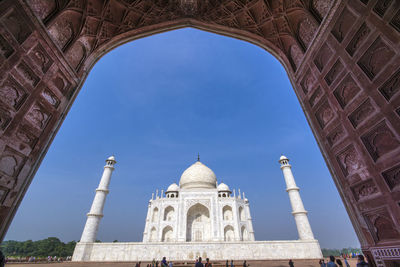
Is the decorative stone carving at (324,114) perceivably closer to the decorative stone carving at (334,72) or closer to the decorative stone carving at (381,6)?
the decorative stone carving at (334,72)

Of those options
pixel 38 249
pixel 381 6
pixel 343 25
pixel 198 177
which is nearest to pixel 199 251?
pixel 198 177

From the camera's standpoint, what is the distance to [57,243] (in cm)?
3469

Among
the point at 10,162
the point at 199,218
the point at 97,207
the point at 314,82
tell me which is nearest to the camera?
the point at 10,162

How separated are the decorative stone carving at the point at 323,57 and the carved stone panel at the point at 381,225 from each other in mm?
3334

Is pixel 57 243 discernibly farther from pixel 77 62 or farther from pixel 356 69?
pixel 356 69

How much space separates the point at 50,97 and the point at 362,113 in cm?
710

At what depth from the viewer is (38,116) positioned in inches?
171

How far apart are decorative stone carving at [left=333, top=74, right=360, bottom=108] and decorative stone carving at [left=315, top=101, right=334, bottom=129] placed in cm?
40

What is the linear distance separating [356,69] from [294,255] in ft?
56.2

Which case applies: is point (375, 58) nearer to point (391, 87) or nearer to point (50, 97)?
point (391, 87)

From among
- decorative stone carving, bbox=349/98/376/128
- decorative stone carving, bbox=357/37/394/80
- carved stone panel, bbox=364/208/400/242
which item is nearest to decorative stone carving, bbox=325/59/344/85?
decorative stone carving, bbox=357/37/394/80

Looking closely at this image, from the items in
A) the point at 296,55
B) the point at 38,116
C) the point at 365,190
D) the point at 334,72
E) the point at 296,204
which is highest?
the point at 296,55

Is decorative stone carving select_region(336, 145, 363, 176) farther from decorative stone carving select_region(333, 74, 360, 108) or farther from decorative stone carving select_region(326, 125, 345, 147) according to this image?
decorative stone carving select_region(333, 74, 360, 108)

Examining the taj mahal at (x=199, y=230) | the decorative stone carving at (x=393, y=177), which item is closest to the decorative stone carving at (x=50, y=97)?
the decorative stone carving at (x=393, y=177)
